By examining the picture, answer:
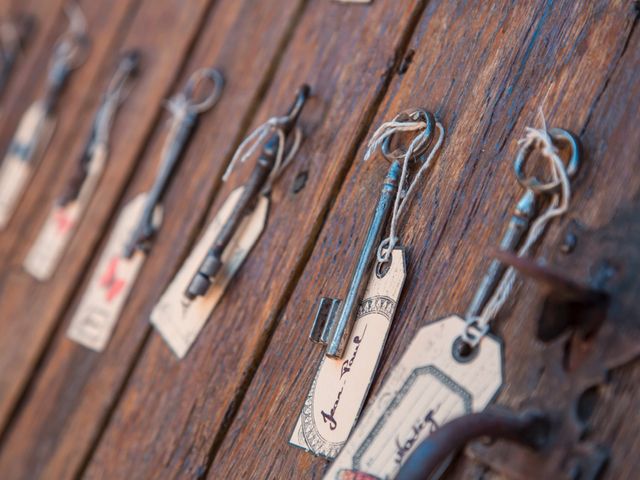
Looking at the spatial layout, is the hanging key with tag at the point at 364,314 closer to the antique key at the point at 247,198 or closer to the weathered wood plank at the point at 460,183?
the weathered wood plank at the point at 460,183

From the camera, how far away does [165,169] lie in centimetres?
116

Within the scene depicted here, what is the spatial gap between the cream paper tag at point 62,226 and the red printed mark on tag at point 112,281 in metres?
0.15

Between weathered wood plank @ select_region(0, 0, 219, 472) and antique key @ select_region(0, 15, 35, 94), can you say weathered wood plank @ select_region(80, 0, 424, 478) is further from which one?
antique key @ select_region(0, 15, 35, 94)

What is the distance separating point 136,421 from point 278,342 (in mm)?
274

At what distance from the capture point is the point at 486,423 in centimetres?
58

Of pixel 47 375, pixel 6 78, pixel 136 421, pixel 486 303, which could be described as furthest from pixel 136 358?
pixel 6 78

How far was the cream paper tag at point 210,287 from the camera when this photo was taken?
0.97m

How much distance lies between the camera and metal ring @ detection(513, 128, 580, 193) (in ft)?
2.14

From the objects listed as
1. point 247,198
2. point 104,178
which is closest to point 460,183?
point 247,198

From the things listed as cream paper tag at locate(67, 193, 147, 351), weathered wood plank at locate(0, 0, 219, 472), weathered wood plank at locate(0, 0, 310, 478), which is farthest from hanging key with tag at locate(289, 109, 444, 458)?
weathered wood plank at locate(0, 0, 219, 472)

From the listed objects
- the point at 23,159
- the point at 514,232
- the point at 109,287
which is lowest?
the point at 109,287

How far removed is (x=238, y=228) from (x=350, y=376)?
0.30 meters

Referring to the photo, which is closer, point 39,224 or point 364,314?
point 364,314

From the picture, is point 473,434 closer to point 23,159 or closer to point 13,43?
point 23,159
